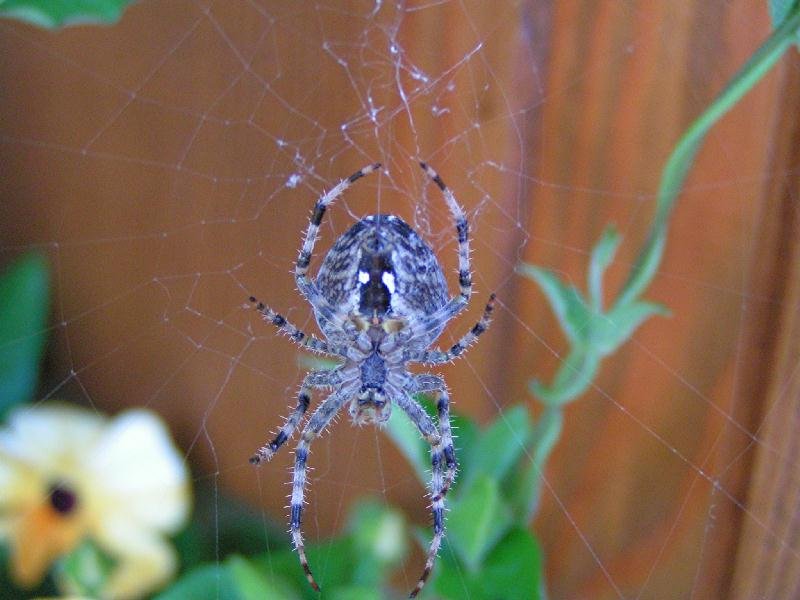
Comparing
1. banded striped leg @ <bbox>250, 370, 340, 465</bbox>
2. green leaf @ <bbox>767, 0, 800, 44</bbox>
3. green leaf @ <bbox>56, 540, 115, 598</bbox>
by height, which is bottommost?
green leaf @ <bbox>56, 540, 115, 598</bbox>

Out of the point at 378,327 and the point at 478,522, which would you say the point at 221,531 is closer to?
the point at 378,327

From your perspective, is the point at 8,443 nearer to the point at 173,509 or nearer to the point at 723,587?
the point at 173,509

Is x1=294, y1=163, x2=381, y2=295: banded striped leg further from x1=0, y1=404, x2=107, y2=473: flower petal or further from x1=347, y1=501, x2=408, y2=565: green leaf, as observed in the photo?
x1=0, y1=404, x2=107, y2=473: flower petal

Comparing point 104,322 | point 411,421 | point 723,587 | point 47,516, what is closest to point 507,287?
point 411,421

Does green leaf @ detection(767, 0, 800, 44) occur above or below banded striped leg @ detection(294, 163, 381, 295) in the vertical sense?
above

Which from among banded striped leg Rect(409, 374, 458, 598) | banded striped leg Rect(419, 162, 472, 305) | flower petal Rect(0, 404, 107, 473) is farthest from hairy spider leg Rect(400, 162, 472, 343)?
flower petal Rect(0, 404, 107, 473)

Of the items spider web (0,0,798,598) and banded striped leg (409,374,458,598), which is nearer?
banded striped leg (409,374,458,598)

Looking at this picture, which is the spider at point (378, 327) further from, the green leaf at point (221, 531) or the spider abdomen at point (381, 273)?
the green leaf at point (221, 531)
